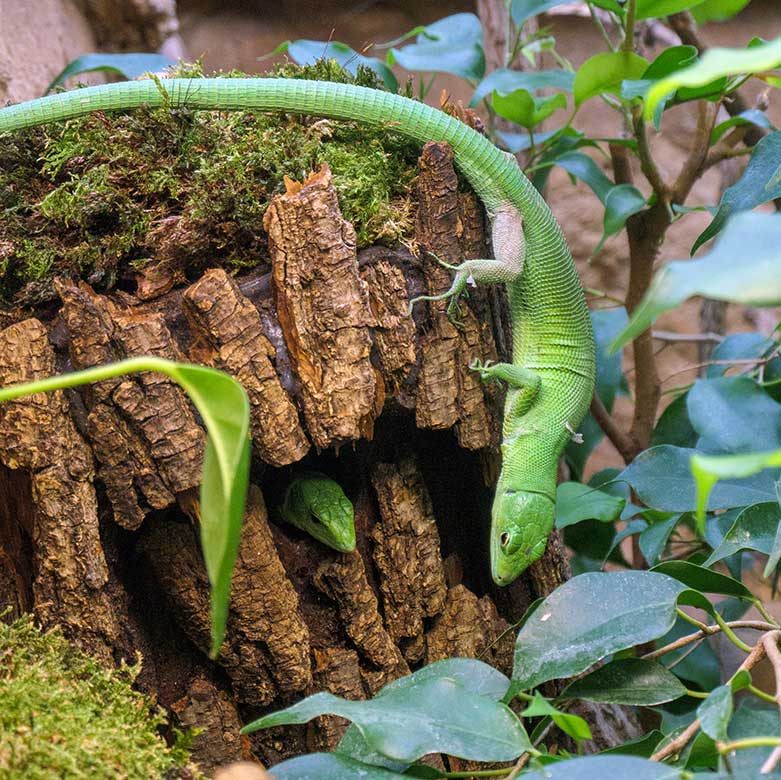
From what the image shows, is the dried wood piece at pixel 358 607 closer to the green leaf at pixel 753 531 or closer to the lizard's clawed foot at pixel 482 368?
the lizard's clawed foot at pixel 482 368

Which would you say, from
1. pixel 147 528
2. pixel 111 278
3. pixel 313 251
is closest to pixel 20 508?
pixel 147 528

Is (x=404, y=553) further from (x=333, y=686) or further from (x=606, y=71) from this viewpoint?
(x=606, y=71)

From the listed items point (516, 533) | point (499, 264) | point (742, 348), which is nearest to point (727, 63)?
point (499, 264)

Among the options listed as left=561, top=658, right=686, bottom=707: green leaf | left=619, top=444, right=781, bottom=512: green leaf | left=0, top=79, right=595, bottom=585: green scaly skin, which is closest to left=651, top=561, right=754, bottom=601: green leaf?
left=561, top=658, right=686, bottom=707: green leaf

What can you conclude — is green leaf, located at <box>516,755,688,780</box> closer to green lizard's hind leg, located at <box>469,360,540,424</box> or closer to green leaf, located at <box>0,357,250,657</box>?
green leaf, located at <box>0,357,250,657</box>

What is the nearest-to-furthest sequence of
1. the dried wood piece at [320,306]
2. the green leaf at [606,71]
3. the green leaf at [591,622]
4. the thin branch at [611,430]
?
1. the green leaf at [591,622]
2. the dried wood piece at [320,306]
3. the green leaf at [606,71]
4. the thin branch at [611,430]

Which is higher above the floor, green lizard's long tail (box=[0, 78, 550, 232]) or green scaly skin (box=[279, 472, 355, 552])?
green lizard's long tail (box=[0, 78, 550, 232])

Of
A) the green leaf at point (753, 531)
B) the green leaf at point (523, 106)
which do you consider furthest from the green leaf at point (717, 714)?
the green leaf at point (523, 106)
